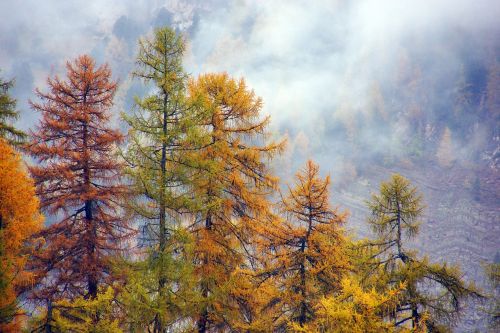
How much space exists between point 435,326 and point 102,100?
12718mm

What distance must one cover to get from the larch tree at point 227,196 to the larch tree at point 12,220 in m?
4.42

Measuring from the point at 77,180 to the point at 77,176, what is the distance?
0.93ft

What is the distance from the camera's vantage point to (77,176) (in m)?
12.6

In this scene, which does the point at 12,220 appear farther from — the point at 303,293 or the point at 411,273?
the point at 411,273

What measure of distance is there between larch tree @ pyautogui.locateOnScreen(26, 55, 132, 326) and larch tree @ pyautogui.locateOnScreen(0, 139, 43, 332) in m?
1.99

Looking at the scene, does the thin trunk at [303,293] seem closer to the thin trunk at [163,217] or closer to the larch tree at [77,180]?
the thin trunk at [163,217]

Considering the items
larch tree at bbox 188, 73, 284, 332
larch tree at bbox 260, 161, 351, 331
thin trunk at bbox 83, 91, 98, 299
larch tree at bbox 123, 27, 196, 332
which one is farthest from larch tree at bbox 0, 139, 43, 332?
larch tree at bbox 260, 161, 351, 331

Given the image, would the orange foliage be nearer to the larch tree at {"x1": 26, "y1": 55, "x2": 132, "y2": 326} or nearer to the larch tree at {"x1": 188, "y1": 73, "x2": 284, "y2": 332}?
the larch tree at {"x1": 26, "y1": 55, "x2": 132, "y2": 326}

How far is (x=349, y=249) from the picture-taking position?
12852mm

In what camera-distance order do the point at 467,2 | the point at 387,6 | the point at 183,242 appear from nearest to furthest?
the point at 183,242 → the point at 467,2 → the point at 387,6

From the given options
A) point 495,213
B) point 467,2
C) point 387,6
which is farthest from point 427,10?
point 495,213

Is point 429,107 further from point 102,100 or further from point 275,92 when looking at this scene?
point 102,100

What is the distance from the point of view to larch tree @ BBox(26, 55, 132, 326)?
1231cm

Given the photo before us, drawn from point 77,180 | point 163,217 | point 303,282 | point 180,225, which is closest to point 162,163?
point 163,217
